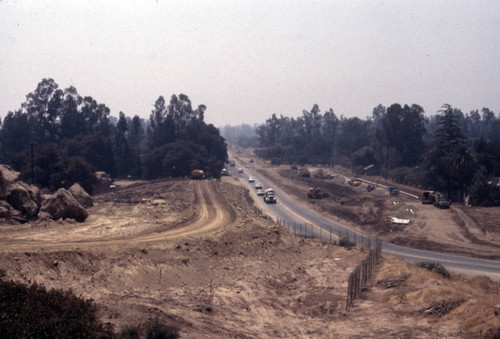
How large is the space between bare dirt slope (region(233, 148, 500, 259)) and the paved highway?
1.71 metres

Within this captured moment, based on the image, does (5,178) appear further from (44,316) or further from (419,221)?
(419,221)

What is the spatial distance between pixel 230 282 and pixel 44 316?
12475 millimetres

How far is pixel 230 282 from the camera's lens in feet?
77.9

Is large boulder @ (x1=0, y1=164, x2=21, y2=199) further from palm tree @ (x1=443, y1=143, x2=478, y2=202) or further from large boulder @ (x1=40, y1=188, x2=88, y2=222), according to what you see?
palm tree @ (x1=443, y1=143, x2=478, y2=202)

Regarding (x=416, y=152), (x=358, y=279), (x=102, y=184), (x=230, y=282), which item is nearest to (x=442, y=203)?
(x=358, y=279)

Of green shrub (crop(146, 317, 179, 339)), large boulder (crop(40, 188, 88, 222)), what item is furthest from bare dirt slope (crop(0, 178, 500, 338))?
large boulder (crop(40, 188, 88, 222))

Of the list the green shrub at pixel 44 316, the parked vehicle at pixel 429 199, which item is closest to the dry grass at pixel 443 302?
the green shrub at pixel 44 316

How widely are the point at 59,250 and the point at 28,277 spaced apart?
2.91 meters

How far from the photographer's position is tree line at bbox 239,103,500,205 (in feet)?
223

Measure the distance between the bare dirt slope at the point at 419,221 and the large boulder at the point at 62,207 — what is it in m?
30.3

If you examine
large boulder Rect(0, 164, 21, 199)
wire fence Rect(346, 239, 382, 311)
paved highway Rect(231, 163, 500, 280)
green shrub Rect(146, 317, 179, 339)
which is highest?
large boulder Rect(0, 164, 21, 199)

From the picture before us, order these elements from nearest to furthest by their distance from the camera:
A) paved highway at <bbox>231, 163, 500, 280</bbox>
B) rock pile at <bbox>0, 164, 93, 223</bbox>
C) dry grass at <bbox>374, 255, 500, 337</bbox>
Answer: dry grass at <bbox>374, 255, 500, 337</bbox>
rock pile at <bbox>0, 164, 93, 223</bbox>
paved highway at <bbox>231, 163, 500, 280</bbox>

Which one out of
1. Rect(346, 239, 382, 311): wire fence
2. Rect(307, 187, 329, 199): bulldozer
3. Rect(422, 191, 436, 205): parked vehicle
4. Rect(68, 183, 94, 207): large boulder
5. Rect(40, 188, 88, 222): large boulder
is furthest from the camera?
Rect(307, 187, 329, 199): bulldozer

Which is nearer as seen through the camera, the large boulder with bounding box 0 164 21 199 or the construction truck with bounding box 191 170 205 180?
the large boulder with bounding box 0 164 21 199
